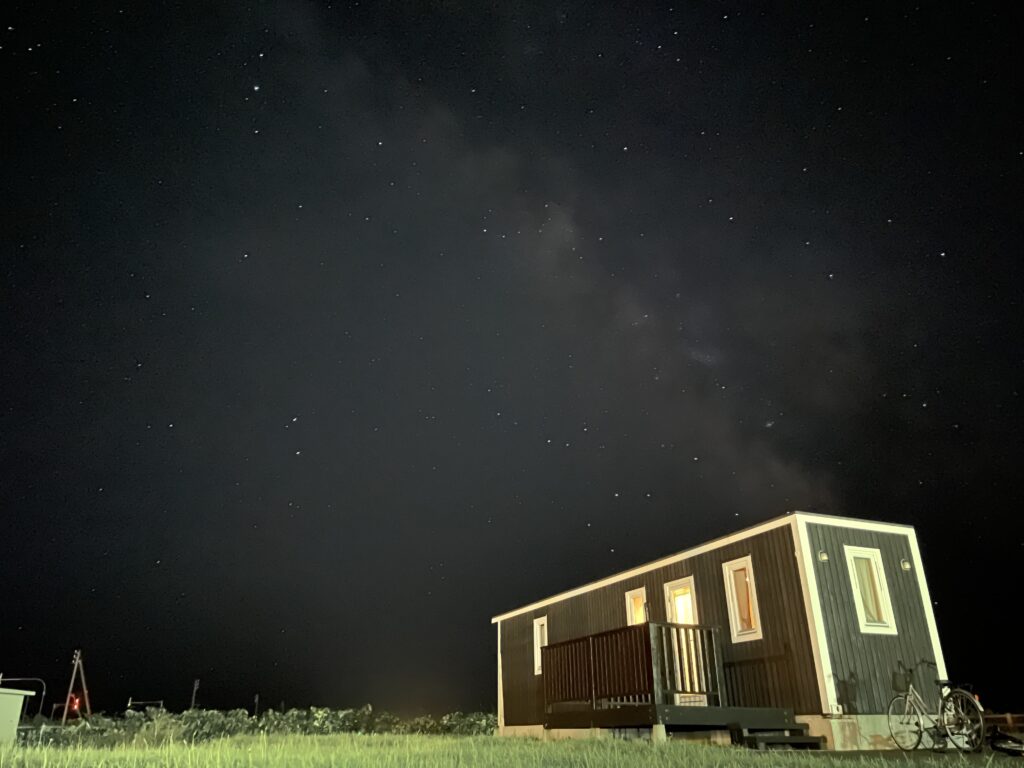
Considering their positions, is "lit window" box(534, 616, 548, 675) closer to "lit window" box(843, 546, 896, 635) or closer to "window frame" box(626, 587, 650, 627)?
"window frame" box(626, 587, 650, 627)

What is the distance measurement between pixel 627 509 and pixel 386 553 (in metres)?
17.8

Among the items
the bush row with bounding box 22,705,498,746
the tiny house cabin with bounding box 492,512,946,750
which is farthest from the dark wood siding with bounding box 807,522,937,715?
the bush row with bounding box 22,705,498,746

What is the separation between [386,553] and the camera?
52.5 metres

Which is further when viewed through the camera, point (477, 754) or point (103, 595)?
point (103, 595)

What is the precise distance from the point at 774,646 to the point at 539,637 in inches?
310

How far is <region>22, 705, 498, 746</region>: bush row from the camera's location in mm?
15484

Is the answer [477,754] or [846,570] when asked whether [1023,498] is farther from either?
[477,754]

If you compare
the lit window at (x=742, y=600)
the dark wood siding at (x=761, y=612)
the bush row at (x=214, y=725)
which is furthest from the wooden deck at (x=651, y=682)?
the bush row at (x=214, y=725)

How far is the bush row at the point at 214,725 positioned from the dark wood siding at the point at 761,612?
8554 mm

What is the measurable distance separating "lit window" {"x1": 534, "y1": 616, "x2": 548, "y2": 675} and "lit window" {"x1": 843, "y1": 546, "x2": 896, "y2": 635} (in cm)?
826

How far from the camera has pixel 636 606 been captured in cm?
1509

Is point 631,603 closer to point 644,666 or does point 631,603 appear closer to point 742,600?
point 742,600

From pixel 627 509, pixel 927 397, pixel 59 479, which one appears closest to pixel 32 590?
pixel 59 479

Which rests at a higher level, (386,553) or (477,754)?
(386,553)
